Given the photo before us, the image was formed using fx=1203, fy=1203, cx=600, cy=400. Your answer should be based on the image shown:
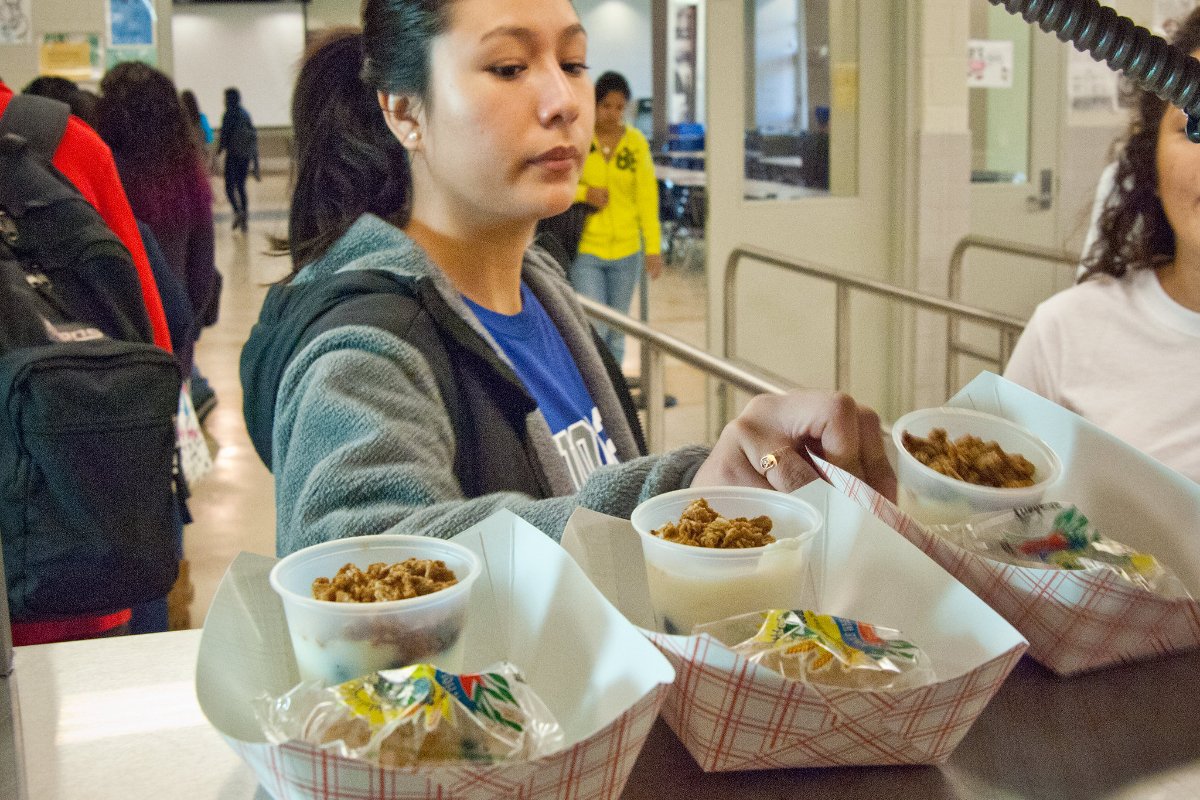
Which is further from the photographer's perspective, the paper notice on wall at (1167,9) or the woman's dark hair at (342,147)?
the paper notice on wall at (1167,9)

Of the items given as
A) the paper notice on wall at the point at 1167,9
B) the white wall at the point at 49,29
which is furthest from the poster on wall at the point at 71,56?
the paper notice on wall at the point at 1167,9

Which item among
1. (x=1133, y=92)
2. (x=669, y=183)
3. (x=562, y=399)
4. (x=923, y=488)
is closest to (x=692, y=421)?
(x=669, y=183)

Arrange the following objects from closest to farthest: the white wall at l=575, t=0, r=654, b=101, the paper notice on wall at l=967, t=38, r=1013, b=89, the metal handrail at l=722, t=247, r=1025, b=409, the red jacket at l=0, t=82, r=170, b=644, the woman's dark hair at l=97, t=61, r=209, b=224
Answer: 1. the red jacket at l=0, t=82, r=170, b=644
2. the metal handrail at l=722, t=247, r=1025, b=409
3. the woman's dark hair at l=97, t=61, r=209, b=224
4. the paper notice on wall at l=967, t=38, r=1013, b=89
5. the white wall at l=575, t=0, r=654, b=101

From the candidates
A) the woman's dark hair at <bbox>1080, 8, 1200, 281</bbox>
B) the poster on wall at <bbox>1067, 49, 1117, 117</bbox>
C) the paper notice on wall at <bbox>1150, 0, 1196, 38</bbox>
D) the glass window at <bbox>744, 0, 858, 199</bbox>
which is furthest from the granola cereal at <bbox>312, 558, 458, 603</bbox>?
the poster on wall at <bbox>1067, 49, 1117, 117</bbox>

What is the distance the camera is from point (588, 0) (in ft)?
37.9

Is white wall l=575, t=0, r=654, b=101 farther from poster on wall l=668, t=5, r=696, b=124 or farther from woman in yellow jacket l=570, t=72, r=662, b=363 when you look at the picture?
woman in yellow jacket l=570, t=72, r=662, b=363

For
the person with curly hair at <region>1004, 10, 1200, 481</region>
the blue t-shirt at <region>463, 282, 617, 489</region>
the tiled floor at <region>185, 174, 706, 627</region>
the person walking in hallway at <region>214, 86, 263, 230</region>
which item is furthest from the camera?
the person walking in hallway at <region>214, 86, 263, 230</region>

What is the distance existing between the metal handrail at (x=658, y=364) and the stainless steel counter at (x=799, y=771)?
67 cm

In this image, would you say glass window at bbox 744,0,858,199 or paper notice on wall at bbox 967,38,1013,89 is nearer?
glass window at bbox 744,0,858,199

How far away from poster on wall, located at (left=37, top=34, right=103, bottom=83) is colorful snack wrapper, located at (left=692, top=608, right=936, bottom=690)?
3.98 meters

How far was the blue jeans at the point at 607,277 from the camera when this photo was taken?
214 inches

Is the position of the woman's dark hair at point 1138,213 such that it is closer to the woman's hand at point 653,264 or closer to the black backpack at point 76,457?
the black backpack at point 76,457

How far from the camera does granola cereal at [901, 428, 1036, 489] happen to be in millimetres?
996

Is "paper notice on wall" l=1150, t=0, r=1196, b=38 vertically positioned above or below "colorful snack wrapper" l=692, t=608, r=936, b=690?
above
